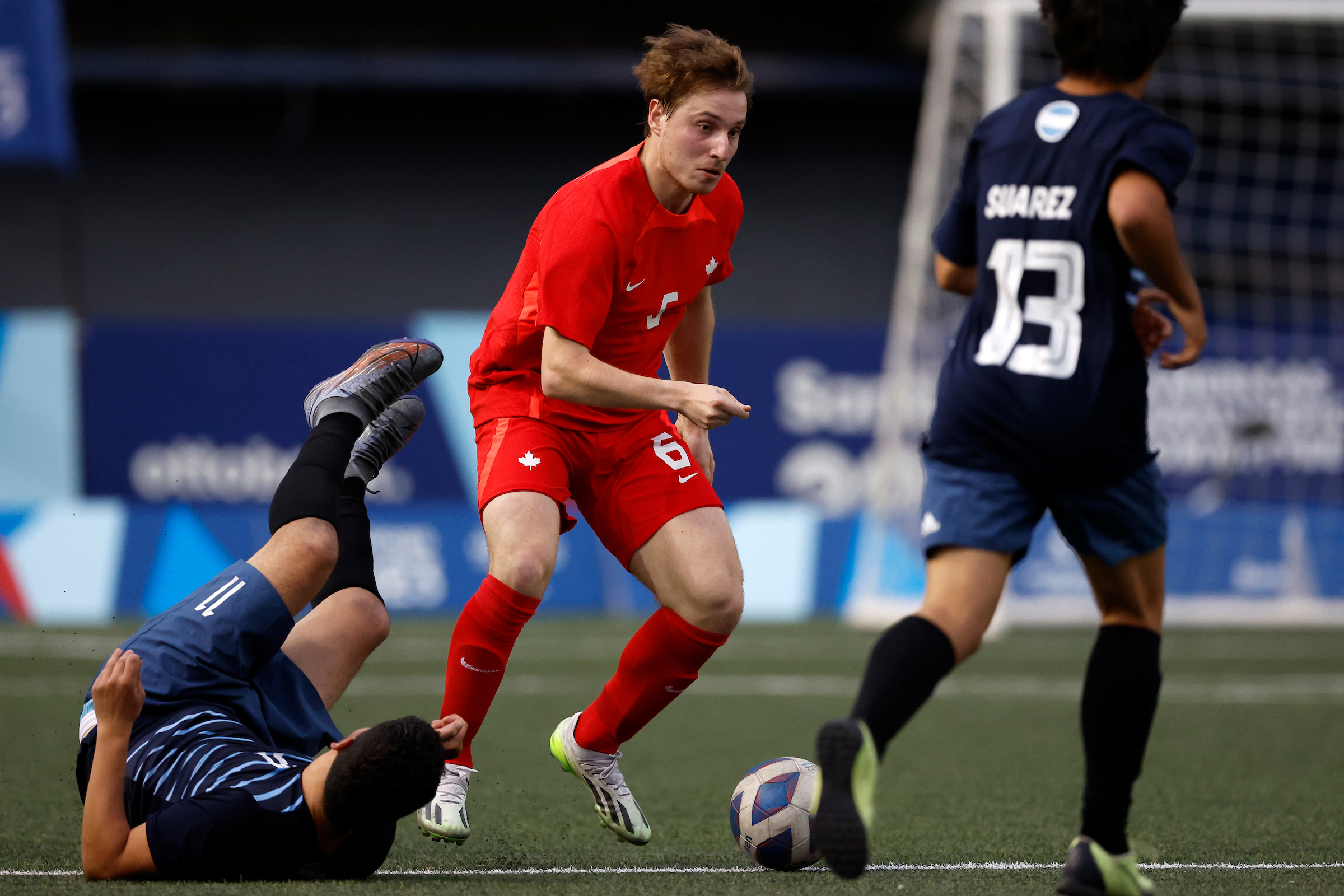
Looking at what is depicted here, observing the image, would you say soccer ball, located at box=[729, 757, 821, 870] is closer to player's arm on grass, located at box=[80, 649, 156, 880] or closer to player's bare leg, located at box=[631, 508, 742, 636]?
player's bare leg, located at box=[631, 508, 742, 636]

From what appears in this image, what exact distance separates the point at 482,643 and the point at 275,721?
53cm

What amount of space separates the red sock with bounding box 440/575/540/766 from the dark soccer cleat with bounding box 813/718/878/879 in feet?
4.00

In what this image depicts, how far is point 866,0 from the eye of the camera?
677 inches

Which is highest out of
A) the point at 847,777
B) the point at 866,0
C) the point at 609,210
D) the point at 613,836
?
the point at 866,0

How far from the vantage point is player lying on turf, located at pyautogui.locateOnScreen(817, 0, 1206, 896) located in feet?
9.39

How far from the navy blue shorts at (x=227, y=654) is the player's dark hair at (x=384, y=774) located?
56 centimetres

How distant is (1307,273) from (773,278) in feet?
20.1

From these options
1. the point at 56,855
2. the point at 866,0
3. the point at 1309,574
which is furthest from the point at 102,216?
the point at 56,855

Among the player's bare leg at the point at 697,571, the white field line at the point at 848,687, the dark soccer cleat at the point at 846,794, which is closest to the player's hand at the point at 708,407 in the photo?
the player's bare leg at the point at 697,571

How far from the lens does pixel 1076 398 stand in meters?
2.90

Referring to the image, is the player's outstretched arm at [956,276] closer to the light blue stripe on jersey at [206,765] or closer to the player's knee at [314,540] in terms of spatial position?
the player's knee at [314,540]

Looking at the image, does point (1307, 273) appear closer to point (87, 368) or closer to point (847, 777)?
point (87, 368)

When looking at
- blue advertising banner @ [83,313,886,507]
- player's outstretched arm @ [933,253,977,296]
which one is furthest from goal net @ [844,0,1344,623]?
player's outstretched arm @ [933,253,977,296]

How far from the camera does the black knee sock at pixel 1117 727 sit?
295 centimetres
